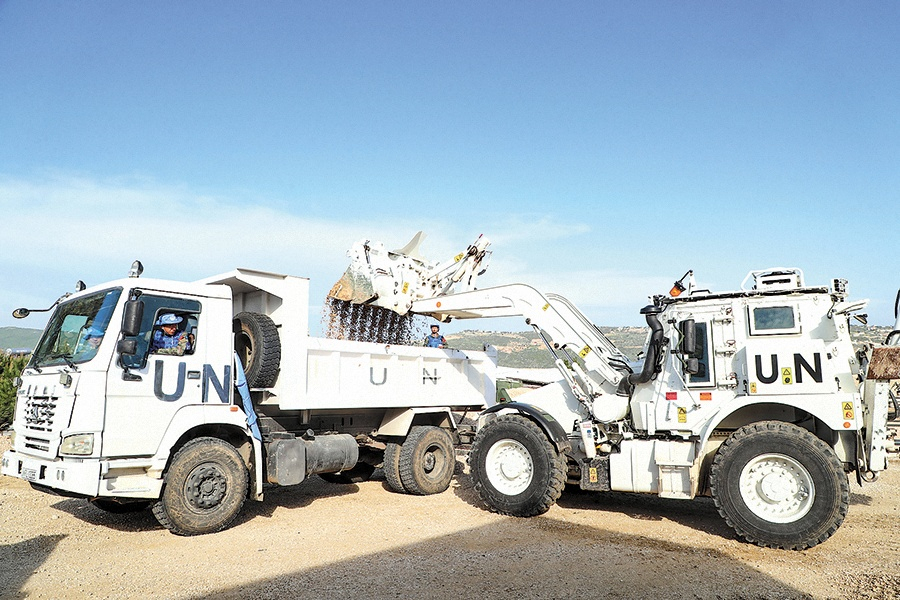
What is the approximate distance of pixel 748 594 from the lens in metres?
5.62

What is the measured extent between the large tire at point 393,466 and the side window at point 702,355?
15.4ft

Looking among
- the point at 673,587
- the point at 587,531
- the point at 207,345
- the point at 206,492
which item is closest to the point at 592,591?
the point at 673,587

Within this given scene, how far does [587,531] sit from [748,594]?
8.25 feet

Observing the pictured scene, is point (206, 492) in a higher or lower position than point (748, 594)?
higher

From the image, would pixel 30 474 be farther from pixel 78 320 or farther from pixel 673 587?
pixel 673 587

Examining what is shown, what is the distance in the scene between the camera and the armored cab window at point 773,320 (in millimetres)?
7617

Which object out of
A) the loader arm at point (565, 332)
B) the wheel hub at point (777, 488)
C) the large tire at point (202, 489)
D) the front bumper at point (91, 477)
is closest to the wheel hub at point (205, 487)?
the large tire at point (202, 489)

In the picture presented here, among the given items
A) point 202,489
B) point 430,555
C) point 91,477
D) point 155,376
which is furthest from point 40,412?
point 430,555

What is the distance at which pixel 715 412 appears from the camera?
310 inches

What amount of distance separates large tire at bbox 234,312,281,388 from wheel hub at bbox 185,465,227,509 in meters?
1.34

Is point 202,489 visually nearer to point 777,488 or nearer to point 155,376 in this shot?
point 155,376

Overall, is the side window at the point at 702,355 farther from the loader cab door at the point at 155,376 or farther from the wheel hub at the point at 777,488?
the loader cab door at the point at 155,376

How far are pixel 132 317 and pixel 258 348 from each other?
1.94 meters

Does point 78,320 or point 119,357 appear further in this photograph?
point 78,320
